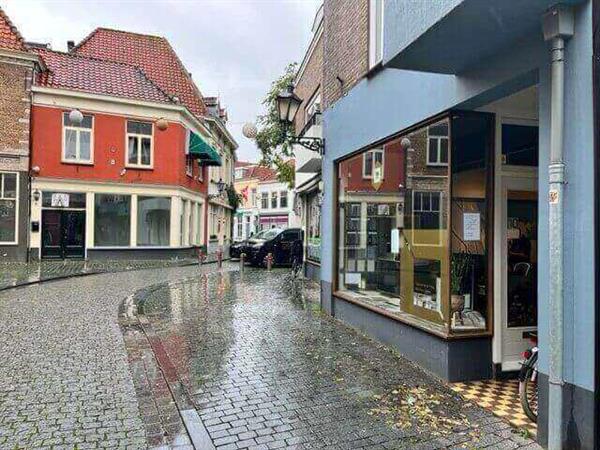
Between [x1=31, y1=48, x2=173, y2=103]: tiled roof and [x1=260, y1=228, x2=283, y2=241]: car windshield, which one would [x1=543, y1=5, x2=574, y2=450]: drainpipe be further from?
[x1=31, y1=48, x2=173, y2=103]: tiled roof

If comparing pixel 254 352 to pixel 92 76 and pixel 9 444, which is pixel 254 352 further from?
pixel 92 76

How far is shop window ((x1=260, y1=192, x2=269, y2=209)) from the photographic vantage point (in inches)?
2132

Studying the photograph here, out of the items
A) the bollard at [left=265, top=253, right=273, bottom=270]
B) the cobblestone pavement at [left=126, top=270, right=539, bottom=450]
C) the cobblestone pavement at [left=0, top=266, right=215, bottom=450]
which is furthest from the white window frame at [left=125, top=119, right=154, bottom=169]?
the cobblestone pavement at [left=126, top=270, right=539, bottom=450]

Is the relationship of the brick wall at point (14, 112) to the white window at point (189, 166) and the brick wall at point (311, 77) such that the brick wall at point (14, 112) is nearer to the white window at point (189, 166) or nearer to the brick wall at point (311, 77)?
the white window at point (189, 166)

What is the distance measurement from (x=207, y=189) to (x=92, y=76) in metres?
8.87

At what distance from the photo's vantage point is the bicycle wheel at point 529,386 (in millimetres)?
4031

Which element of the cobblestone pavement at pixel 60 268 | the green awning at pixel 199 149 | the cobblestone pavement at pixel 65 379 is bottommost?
the cobblestone pavement at pixel 65 379

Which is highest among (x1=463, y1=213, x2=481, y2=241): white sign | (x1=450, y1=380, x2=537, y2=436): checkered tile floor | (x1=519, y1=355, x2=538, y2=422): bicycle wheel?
(x1=463, y1=213, x2=481, y2=241): white sign

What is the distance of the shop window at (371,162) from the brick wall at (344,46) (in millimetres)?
1223

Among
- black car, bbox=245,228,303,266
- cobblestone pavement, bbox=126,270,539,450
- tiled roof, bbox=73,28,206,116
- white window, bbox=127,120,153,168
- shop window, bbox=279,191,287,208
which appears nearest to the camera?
cobblestone pavement, bbox=126,270,539,450

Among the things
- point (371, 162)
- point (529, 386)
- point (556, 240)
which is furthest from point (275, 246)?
point (556, 240)

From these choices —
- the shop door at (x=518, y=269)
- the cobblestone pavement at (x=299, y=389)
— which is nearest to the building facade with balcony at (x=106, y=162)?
the cobblestone pavement at (x=299, y=389)

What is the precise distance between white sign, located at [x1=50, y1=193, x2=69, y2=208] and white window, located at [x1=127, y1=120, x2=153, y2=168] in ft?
9.77

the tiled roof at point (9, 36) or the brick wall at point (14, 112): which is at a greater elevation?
the tiled roof at point (9, 36)
